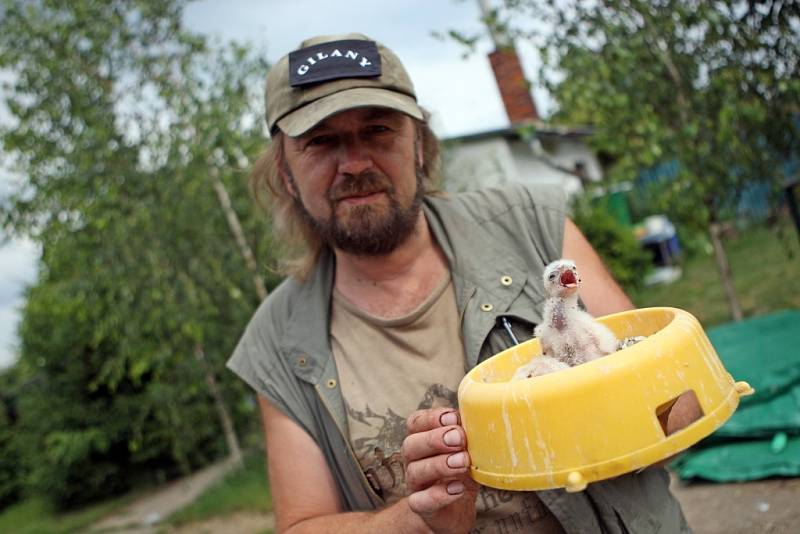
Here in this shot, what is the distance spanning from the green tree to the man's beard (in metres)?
3.31

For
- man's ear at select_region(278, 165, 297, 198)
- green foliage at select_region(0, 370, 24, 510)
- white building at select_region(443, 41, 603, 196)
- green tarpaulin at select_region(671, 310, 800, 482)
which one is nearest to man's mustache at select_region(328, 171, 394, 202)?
man's ear at select_region(278, 165, 297, 198)

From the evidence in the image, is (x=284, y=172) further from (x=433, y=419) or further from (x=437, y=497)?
(x=437, y=497)

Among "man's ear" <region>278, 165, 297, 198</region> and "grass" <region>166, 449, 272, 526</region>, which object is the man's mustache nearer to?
"man's ear" <region>278, 165, 297, 198</region>

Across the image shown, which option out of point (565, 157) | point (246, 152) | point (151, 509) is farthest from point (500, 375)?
point (565, 157)

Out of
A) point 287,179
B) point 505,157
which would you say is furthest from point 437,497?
point 505,157

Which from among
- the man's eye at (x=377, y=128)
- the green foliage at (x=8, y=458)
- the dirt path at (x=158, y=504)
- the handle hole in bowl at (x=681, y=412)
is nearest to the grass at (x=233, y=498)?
the dirt path at (x=158, y=504)

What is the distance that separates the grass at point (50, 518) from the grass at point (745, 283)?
31.4 feet

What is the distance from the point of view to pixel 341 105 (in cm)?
233

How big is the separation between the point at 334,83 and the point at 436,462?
1.40 metres

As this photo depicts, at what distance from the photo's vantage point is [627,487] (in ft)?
6.71

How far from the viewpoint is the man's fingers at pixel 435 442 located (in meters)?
1.64

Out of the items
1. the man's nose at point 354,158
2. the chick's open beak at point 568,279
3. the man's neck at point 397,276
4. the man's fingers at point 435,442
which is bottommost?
the man's fingers at point 435,442

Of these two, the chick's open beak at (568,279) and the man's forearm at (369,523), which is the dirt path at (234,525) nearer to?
the man's forearm at (369,523)

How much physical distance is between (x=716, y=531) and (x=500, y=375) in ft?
10.1
